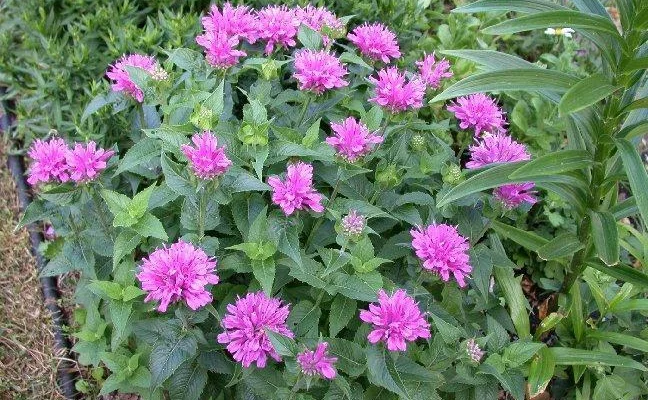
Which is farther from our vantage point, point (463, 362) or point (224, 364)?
point (224, 364)

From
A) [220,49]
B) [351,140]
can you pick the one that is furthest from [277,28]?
[351,140]

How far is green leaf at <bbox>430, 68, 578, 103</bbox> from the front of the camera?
83.7 inches

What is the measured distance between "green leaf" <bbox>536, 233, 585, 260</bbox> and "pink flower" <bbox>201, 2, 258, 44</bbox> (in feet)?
4.24

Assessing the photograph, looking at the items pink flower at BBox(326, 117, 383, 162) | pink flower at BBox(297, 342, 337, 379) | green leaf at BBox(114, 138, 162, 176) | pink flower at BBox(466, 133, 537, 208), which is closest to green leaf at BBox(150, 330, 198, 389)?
pink flower at BBox(297, 342, 337, 379)

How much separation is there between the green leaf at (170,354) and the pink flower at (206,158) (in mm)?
507

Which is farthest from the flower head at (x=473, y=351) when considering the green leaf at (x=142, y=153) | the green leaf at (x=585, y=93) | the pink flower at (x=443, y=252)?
the green leaf at (x=142, y=153)

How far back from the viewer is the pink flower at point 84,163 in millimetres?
2148

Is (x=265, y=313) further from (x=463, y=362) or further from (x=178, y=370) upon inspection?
(x=463, y=362)

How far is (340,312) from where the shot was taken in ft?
7.08

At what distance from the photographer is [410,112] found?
2393mm

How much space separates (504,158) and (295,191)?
777 mm

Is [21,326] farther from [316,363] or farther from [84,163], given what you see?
[316,363]

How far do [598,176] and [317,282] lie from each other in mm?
1059

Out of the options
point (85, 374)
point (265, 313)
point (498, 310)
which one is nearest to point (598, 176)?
point (498, 310)
